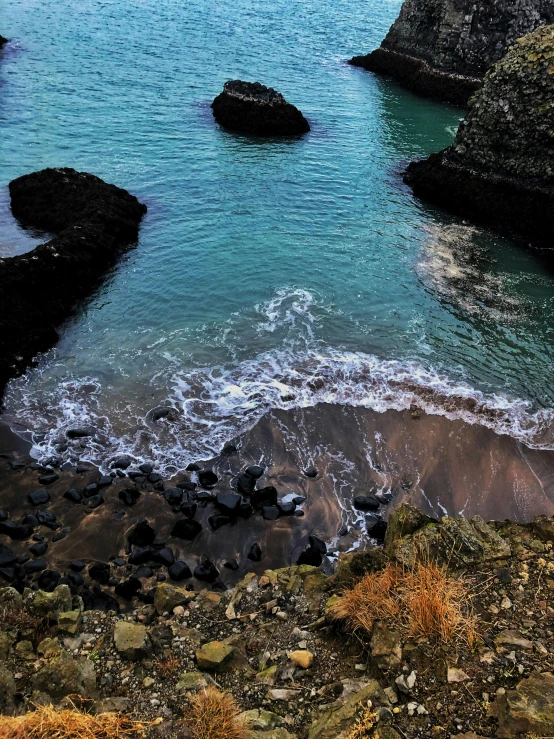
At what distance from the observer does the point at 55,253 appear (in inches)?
958

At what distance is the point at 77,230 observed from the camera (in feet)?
87.7

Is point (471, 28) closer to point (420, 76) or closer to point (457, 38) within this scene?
point (457, 38)

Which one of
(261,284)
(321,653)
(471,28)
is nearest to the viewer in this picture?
(321,653)

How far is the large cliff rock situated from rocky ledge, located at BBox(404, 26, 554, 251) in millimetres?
23756

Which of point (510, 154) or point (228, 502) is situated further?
point (510, 154)

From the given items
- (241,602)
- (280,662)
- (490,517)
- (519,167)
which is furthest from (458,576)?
(519,167)

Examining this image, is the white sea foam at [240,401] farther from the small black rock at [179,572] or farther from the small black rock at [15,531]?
the small black rock at [179,572]

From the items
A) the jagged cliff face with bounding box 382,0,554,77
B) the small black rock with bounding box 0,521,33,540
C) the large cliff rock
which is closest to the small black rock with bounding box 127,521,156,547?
the small black rock with bounding box 0,521,33,540

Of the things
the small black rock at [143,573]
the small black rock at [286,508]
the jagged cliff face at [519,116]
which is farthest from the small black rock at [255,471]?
the jagged cliff face at [519,116]

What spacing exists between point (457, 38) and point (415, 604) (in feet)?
200

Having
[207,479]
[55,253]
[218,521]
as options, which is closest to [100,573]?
[218,521]

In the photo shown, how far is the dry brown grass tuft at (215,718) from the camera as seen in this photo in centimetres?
744

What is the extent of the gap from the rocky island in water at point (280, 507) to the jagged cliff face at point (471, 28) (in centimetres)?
2580

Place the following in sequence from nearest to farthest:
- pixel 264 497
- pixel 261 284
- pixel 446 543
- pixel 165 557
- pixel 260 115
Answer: pixel 446 543 < pixel 165 557 < pixel 264 497 < pixel 261 284 < pixel 260 115
